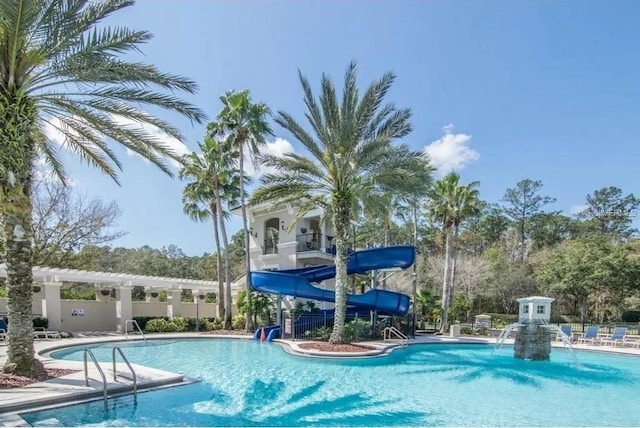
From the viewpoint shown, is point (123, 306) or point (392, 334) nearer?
point (392, 334)

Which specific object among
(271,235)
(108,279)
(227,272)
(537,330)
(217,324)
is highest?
(271,235)

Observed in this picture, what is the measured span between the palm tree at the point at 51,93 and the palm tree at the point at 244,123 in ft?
43.0

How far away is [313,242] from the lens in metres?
27.7

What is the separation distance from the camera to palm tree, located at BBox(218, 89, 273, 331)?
938 inches

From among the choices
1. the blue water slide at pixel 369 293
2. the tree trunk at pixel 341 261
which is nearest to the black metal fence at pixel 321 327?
the blue water slide at pixel 369 293

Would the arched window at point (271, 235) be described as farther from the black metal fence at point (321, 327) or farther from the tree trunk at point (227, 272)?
the black metal fence at point (321, 327)

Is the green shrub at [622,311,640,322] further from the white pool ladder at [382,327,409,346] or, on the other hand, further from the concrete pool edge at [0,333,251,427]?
the concrete pool edge at [0,333,251,427]

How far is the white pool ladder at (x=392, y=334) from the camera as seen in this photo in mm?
20263

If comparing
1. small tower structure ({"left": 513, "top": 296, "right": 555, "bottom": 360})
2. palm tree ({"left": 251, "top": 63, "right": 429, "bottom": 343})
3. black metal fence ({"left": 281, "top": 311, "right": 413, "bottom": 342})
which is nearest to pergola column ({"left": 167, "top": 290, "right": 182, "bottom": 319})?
black metal fence ({"left": 281, "top": 311, "right": 413, "bottom": 342})

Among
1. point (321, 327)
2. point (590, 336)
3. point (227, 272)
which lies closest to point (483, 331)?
point (590, 336)

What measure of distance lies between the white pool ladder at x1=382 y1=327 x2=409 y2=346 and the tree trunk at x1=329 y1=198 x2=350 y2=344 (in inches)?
157

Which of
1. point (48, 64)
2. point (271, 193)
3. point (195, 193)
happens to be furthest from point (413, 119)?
point (195, 193)

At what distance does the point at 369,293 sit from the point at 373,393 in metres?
11.5

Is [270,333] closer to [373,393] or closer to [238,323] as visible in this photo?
[238,323]
